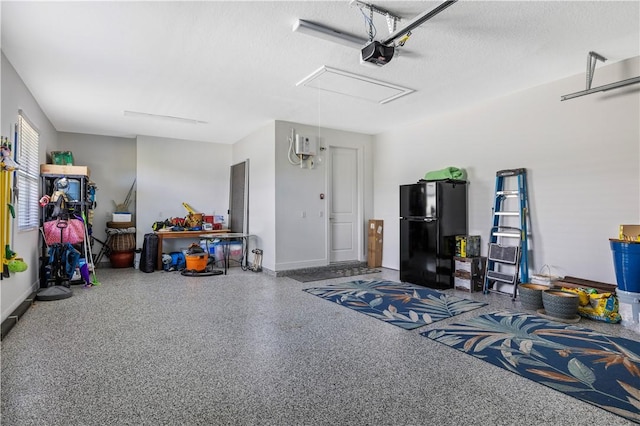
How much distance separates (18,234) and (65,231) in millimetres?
1259

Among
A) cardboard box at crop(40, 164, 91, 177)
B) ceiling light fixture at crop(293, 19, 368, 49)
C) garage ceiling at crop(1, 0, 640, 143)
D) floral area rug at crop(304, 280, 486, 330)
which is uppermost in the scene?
garage ceiling at crop(1, 0, 640, 143)

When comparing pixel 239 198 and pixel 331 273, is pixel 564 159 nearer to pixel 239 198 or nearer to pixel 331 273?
pixel 331 273

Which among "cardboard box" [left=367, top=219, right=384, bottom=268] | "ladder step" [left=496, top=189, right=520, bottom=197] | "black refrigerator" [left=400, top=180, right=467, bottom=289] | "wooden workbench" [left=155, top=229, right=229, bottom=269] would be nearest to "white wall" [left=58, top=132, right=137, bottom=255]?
"wooden workbench" [left=155, top=229, right=229, bottom=269]

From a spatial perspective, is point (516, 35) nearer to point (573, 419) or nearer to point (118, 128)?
point (573, 419)

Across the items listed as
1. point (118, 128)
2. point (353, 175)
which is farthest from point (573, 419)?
point (118, 128)

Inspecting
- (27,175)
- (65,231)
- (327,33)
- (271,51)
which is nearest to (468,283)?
(327,33)

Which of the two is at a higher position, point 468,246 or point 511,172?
point 511,172

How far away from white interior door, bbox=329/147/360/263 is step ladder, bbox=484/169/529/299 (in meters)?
2.84

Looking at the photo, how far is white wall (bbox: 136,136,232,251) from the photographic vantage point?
7.52 m

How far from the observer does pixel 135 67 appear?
12.9 feet

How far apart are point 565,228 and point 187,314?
465 cm

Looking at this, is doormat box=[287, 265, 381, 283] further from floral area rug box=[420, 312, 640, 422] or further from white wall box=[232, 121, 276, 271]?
floral area rug box=[420, 312, 640, 422]

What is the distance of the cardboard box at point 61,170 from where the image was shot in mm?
5488

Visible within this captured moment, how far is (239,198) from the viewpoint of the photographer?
7.70 meters
